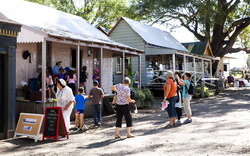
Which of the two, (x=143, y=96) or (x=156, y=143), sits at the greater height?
(x=143, y=96)

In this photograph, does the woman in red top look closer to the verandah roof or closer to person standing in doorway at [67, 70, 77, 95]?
the verandah roof

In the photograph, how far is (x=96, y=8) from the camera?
4122 cm

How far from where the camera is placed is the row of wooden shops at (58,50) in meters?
A: 8.77

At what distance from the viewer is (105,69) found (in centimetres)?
1764

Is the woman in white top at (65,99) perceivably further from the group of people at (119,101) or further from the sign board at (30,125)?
the sign board at (30,125)

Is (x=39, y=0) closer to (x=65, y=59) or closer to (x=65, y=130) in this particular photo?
(x=65, y=59)

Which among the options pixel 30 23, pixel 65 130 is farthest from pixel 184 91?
pixel 30 23

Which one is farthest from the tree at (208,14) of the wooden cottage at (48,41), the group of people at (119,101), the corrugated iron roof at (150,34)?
the group of people at (119,101)

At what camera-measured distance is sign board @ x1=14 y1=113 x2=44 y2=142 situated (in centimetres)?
818

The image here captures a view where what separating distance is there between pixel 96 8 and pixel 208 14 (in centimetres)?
1892

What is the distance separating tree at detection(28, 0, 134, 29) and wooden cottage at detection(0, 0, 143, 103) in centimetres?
2335

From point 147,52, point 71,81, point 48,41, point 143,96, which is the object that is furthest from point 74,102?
point 147,52

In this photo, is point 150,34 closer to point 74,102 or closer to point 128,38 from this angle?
point 128,38

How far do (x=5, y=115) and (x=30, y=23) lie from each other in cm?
473
